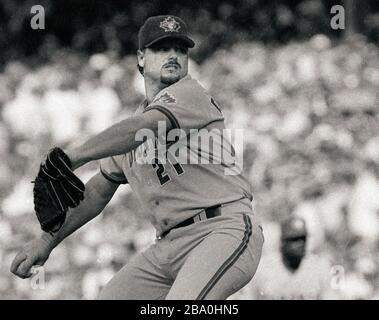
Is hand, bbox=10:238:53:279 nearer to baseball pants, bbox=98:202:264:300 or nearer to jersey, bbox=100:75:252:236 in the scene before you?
baseball pants, bbox=98:202:264:300

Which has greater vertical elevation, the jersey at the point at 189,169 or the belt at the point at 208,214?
the jersey at the point at 189,169

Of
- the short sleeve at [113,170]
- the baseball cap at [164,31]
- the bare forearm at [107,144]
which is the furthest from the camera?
the short sleeve at [113,170]

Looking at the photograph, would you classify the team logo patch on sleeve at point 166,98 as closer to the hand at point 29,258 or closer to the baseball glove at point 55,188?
the baseball glove at point 55,188

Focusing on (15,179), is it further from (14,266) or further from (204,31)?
(14,266)

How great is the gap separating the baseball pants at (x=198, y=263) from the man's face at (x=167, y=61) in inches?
20.5

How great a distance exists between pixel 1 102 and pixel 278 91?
1.95m

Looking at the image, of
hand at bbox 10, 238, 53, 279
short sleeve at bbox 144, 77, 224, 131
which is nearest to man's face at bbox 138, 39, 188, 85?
short sleeve at bbox 144, 77, 224, 131

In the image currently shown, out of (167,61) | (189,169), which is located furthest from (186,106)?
(167,61)

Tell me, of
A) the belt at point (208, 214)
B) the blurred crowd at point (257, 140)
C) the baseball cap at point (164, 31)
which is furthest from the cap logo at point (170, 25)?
the blurred crowd at point (257, 140)

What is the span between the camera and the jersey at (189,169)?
8.46 feet

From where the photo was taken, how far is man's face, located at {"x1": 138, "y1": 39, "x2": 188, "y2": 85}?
9.17 feet

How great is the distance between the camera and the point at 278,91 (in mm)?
5805

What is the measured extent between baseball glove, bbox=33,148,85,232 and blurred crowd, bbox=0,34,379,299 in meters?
2.68

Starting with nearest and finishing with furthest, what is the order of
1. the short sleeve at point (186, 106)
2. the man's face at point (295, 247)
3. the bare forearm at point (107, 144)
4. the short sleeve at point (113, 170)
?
1. the bare forearm at point (107, 144)
2. the short sleeve at point (186, 106)
3. the short sleeve at point (113, 170)
4. the man's face at point (295, 247)
